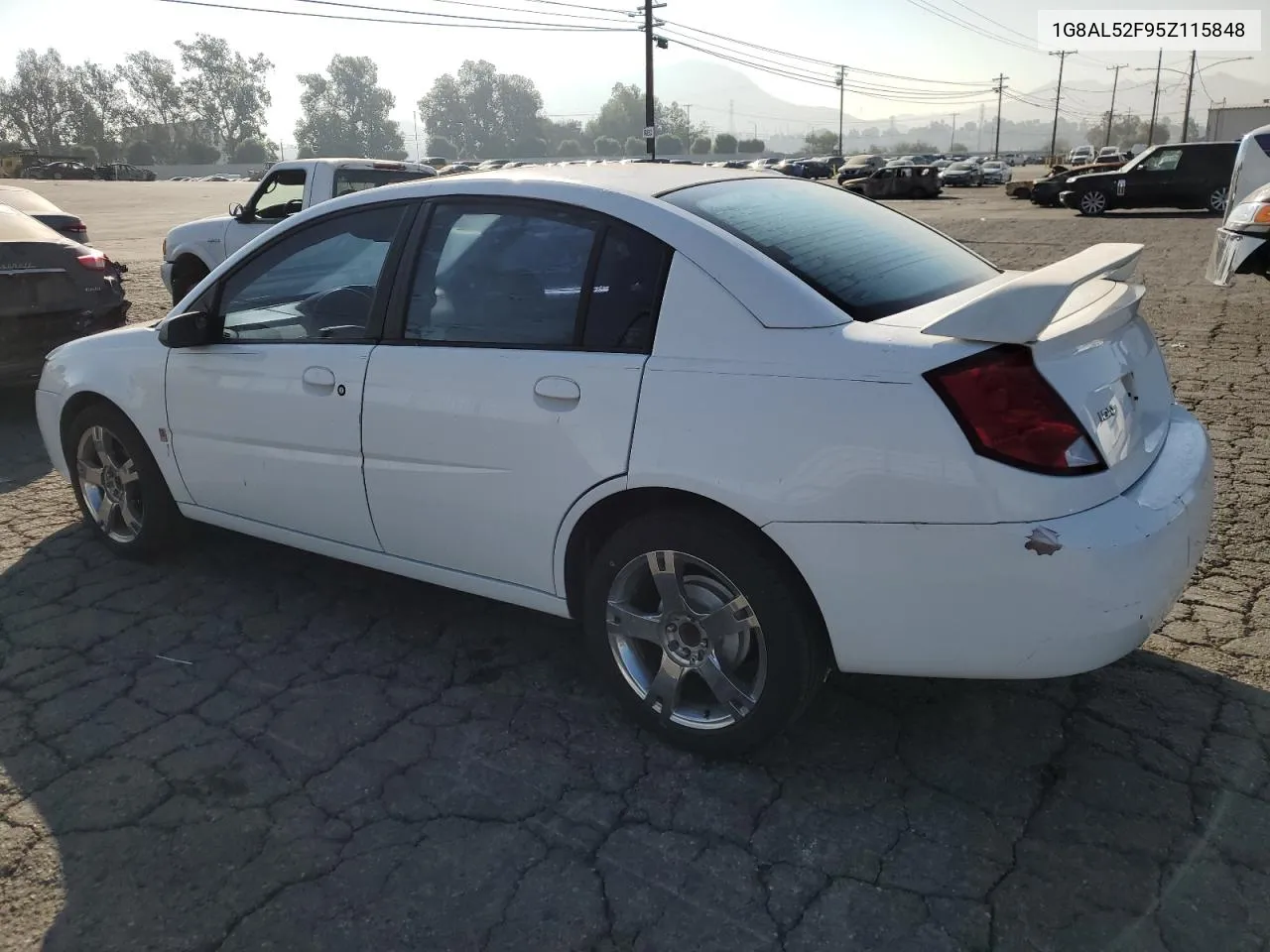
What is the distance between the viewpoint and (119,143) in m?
120

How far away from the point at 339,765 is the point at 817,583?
1.52 metres

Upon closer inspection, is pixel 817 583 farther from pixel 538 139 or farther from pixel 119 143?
pixel 538 139

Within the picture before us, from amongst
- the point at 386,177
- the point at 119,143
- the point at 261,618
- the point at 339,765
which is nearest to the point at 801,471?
the point at 339,765

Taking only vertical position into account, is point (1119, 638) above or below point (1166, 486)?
below

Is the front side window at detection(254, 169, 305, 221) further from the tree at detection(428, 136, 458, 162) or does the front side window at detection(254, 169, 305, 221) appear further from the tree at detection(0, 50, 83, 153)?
the tree at detection(428, 136, 458, 162)

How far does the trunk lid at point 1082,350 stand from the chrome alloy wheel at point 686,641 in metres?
0.80

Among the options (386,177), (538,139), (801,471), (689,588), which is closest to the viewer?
(801,471)

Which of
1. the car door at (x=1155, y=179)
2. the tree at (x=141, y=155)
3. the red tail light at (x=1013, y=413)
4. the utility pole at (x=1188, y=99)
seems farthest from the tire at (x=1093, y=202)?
the tree at (x=141, y=155)

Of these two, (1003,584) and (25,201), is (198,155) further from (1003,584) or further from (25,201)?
(1003,584)

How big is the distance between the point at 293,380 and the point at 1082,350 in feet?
8.34

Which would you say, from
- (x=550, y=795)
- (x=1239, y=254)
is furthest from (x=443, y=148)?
(x=550, y=795)

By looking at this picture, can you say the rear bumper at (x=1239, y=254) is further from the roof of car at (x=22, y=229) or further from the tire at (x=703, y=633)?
the roof of car at (x=22, y=229)

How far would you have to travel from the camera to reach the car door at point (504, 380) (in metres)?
2.67

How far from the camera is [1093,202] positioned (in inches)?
926
